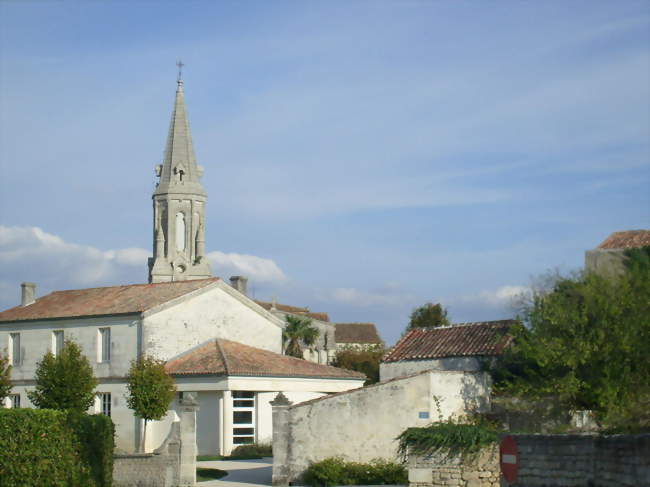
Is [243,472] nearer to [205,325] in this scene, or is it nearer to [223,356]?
[223,356]

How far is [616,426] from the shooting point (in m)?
20.3

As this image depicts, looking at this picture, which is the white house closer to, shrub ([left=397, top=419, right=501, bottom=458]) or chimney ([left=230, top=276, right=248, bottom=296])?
chimney ([left=230, top=276, right=248, bottom=296])

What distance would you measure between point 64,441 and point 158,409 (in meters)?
12.8

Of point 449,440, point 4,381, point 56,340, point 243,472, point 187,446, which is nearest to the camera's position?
point 449,440

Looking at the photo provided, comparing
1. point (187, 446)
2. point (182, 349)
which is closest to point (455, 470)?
point (187, 446)

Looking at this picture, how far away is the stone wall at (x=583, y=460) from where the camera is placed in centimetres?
1658

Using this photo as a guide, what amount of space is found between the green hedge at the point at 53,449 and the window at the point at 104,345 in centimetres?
1929

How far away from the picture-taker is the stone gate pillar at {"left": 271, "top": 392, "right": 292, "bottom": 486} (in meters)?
29.0

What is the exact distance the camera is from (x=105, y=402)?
4672 centimetres

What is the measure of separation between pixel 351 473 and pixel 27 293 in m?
31.9

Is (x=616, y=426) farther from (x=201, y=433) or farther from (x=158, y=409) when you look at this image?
(x=201, y=433)

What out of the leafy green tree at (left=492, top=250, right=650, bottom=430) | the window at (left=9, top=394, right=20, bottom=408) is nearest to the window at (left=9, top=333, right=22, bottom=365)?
the window at (left=9, top=394, right=20, bottom=408)

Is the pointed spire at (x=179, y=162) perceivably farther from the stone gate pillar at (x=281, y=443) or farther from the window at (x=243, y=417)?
the stone gate pillar at (x=281, y=443)

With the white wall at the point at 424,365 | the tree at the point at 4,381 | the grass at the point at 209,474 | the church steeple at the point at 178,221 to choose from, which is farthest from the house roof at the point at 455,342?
the church steeple at the point at 178,221
